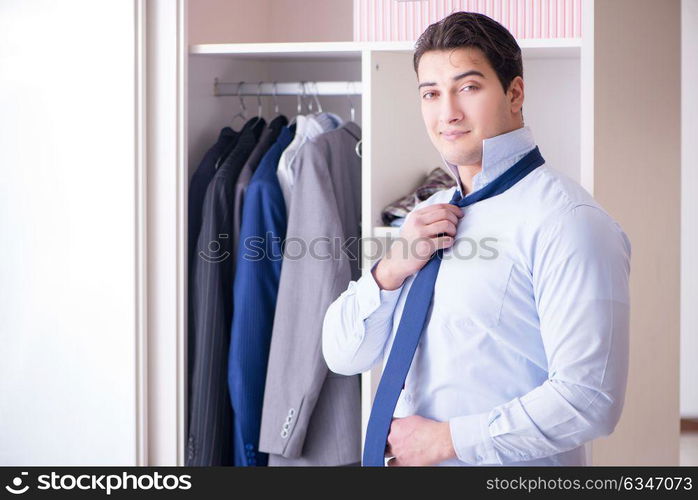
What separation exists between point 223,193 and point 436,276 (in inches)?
35.4

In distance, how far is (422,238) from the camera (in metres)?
1.38

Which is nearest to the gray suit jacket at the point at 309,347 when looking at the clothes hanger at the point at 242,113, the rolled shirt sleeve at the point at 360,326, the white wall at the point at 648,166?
the clothes hanger at the point at 242,113

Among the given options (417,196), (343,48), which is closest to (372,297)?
(417,196)

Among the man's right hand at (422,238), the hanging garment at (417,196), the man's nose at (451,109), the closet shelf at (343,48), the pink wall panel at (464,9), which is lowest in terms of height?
the man's right hand at (422,238)

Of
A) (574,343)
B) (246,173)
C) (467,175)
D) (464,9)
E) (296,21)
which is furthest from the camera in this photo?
(296,21)

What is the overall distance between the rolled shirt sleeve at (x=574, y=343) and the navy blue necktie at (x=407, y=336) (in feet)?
0.45

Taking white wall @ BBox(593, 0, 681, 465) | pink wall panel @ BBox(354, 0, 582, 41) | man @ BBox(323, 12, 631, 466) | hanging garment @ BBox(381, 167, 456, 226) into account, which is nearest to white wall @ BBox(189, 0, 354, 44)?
pink wall panel @ BBox(354, 0, 582, 41)

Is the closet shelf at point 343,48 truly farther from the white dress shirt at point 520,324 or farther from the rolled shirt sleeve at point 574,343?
the rolled shirt sleeve at point 574,343

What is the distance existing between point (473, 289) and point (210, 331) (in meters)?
0.97

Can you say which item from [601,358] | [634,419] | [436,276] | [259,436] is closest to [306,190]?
[259,436]

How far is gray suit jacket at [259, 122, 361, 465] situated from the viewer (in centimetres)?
208

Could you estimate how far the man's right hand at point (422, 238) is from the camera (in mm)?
1372

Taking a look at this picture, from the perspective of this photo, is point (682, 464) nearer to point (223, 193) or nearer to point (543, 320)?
point (543, 320)

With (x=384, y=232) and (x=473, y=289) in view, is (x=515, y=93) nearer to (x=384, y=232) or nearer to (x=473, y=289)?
(x=473, y=289)
